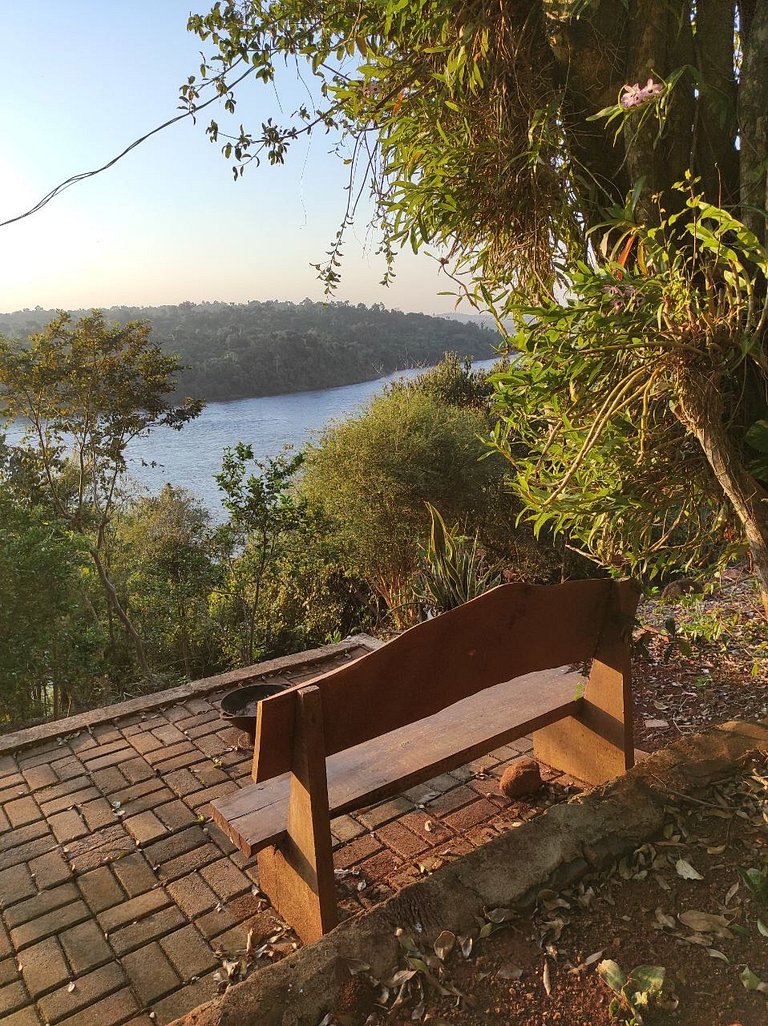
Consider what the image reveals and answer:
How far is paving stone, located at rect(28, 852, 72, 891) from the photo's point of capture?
7.90 ft

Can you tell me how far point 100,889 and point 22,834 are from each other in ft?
1.79

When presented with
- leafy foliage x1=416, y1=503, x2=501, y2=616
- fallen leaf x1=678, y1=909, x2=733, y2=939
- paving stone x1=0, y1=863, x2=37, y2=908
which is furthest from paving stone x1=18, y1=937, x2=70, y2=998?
leafy foliage x1=416, y1=503, x2=501, y2=616

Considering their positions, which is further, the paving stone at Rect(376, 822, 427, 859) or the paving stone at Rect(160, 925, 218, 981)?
the paving stone at Rect(376, 822, 427, 859)

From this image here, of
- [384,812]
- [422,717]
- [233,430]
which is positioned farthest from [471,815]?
[233,430]

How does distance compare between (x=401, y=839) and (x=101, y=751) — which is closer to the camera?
(x=401, y=839)

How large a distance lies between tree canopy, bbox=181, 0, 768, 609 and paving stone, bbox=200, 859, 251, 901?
64.5 inches

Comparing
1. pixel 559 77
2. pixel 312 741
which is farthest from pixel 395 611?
pixel 559 77

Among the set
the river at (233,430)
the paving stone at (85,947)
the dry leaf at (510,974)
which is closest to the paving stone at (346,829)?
the paving stone at (85,947)

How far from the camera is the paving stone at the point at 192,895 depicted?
224cm

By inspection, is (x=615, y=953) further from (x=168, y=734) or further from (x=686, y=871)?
(x=168, y=734)

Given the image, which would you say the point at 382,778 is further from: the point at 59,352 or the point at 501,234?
the point at 59,352

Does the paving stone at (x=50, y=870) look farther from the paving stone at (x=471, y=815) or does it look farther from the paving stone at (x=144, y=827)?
the paving stone at (x=471, y=815)

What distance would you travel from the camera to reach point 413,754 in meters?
2.26

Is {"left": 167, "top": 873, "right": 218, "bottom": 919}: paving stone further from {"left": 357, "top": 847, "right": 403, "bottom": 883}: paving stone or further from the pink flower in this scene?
the pink flower
